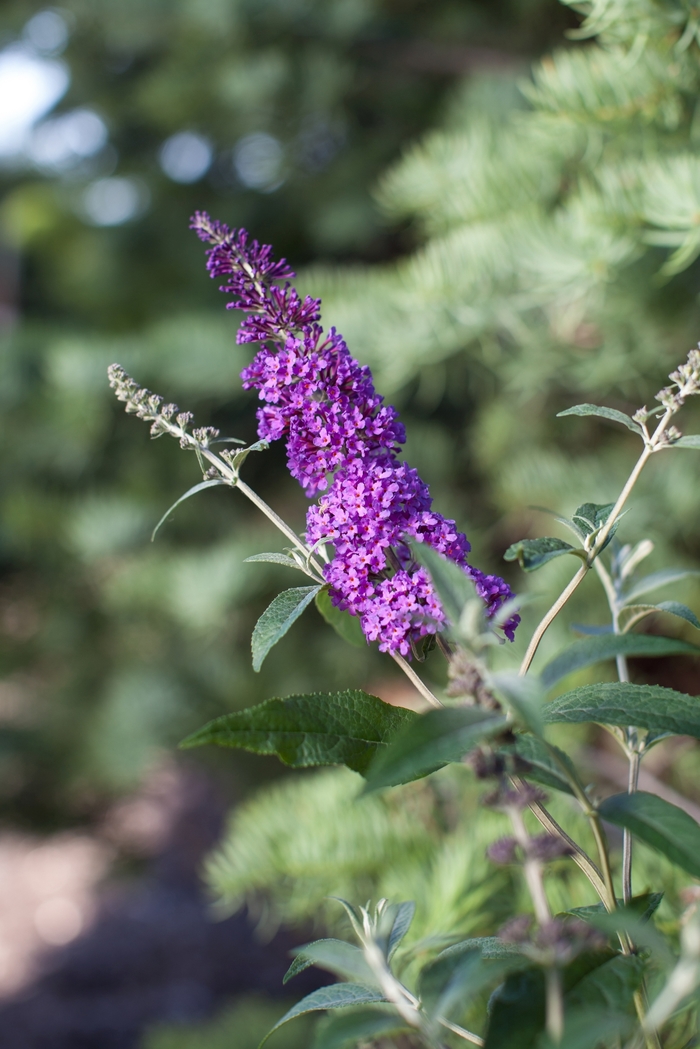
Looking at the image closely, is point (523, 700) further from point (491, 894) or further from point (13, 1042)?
point (13, 1042)

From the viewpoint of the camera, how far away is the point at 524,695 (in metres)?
0.19

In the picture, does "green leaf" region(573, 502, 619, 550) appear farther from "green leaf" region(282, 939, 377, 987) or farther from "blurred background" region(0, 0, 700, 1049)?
"blurred background" region(0, 0, 700, 1049)

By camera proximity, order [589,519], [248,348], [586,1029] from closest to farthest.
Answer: [586,1029] → [589,519] → [248,348]

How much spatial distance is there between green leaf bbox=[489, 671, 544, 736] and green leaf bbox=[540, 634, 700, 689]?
0.06 feet

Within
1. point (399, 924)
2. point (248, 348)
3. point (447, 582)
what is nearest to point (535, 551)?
point (447, 582)

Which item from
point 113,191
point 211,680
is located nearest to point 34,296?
point 113,191

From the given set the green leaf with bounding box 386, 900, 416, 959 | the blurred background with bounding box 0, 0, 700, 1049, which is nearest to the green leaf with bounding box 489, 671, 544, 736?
the green leaf with bounding box 386, 900, 416, 959

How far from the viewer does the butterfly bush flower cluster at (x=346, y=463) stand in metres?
0.26

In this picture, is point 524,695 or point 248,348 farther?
point 248,348

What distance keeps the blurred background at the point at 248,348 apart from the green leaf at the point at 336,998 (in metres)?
0.25

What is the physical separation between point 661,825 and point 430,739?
7 cm

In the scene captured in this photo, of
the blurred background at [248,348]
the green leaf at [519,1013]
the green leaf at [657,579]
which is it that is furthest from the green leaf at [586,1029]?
the blurred background at [248,348]

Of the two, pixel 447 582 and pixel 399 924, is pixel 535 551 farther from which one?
pixel 399 924

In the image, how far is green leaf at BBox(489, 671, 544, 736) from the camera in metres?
0.18
